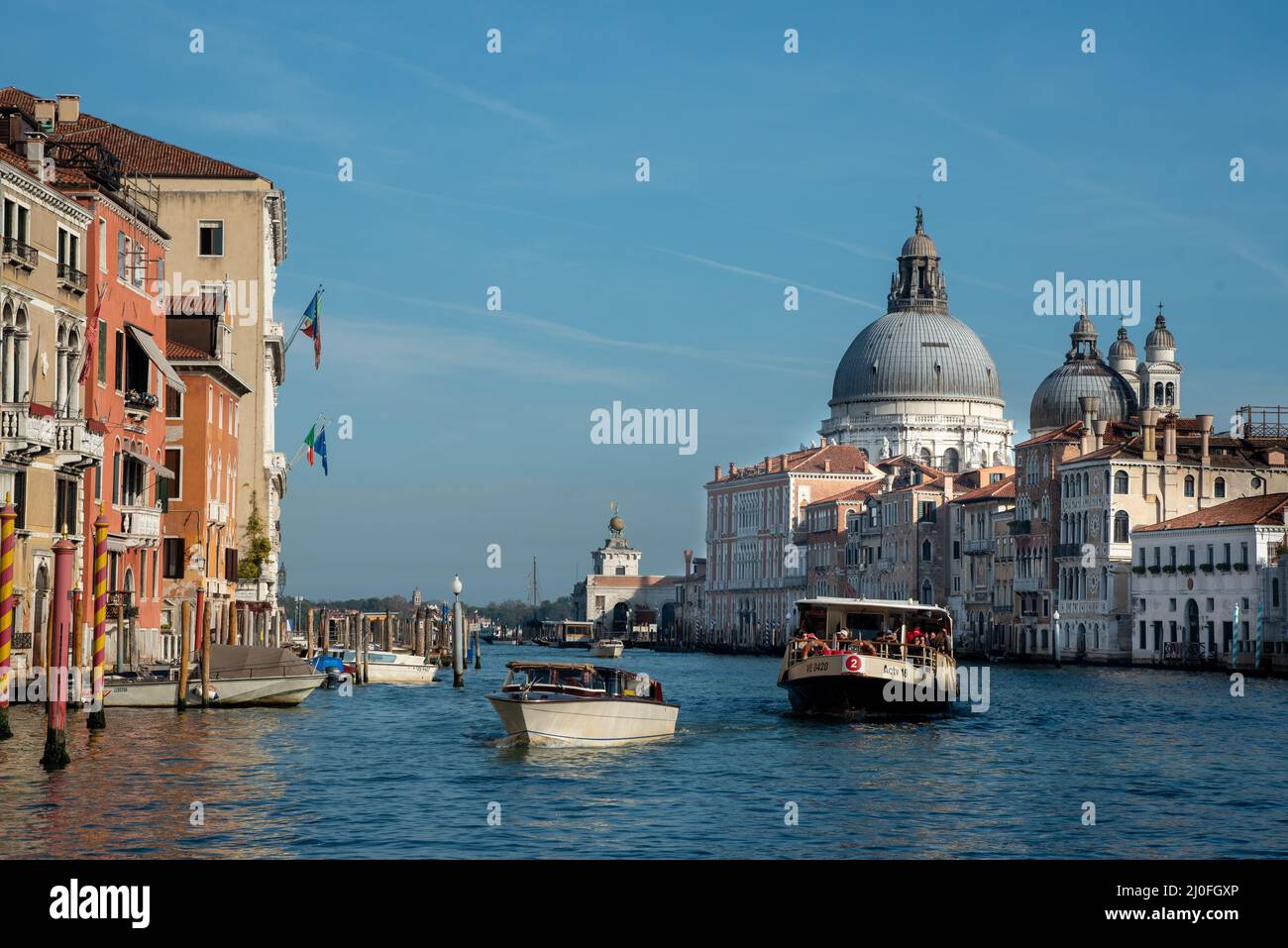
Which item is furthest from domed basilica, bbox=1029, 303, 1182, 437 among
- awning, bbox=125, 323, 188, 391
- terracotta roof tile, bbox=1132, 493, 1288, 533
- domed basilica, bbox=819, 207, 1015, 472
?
awning, bbox=125, 323, 188, 391

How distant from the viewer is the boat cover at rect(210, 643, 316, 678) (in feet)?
108

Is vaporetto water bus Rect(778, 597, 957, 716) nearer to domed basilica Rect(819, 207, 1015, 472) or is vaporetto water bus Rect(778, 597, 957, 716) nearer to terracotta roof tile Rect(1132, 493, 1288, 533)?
terracotta roof tile Rect(1132, 493, 1288, 533)

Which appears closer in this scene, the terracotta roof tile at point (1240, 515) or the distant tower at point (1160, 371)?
the terracotta roof tile at point (1240, 515)

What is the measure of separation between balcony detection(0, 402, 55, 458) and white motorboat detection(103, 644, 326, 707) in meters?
4.71

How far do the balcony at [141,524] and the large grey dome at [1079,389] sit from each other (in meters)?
86.8

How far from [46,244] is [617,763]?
12.2 metres

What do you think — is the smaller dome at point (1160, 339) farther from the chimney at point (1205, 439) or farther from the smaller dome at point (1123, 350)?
the chimney at point (1205, 439)

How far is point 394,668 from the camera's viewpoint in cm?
5403

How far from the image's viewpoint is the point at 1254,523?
68.9 meters

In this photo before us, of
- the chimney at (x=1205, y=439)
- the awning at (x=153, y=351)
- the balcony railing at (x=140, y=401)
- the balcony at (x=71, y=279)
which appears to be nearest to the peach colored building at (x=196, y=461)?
the awning at (x=153, y=351)

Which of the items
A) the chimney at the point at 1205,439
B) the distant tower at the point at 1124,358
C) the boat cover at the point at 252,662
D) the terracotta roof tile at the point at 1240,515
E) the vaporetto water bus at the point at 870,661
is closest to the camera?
the boat cover at the point at 252,662

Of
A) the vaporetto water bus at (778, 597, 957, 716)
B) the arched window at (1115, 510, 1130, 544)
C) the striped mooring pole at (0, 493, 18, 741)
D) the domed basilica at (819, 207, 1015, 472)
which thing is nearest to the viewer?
the striped mooring pole at (0, 493, 18, 741)

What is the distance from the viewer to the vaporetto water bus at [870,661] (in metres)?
36.1
